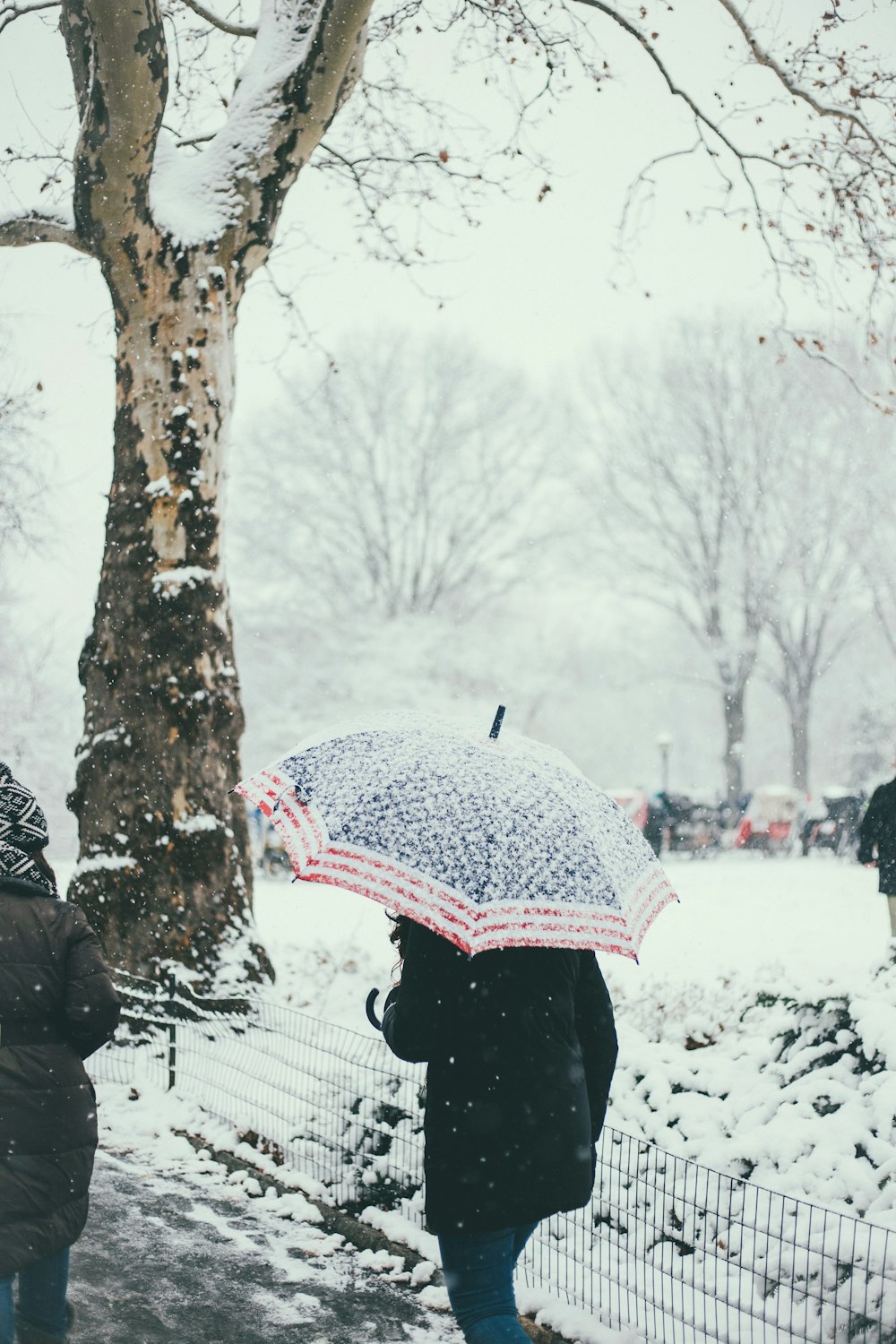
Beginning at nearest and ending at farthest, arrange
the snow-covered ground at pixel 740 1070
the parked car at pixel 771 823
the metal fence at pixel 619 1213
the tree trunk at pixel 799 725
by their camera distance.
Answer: the metal fence at pixel 619 1213
the snow-covered ground at pixel 740 1070
the parked car at pixel 771 823
the tree trunk at pixel 799 725

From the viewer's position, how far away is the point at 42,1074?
3.01 metres

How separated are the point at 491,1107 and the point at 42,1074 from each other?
1127 millimetres

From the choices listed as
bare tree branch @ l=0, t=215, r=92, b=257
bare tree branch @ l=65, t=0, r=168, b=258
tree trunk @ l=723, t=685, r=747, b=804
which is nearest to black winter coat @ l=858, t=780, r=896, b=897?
bare tree branch @ l=65, t=0, r=168, b=258

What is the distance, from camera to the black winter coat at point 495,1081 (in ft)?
9.00

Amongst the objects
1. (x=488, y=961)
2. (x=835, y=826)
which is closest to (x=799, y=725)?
(x=835, y=826)

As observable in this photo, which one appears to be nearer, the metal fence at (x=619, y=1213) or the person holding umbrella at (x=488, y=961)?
the person holding umbrella at (x=488, y=961)

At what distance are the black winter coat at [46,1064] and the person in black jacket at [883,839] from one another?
7002mm

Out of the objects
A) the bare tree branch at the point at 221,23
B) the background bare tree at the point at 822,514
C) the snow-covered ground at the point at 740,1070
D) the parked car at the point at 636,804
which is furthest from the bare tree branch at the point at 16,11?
the background bare tree at the point at 822,514

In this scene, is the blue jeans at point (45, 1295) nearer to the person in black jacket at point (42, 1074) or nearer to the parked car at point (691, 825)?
the person in black jacket at point (42, 1074)

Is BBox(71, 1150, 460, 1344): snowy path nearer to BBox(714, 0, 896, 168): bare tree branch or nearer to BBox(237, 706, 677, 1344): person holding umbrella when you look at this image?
BBox(237, 706, 677, 1344): person holding umbrella

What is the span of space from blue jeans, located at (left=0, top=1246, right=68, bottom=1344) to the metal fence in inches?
73.6

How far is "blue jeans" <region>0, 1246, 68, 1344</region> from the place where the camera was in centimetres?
303

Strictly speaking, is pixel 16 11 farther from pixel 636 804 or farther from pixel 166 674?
pixel 636 804

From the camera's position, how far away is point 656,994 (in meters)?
7.27
